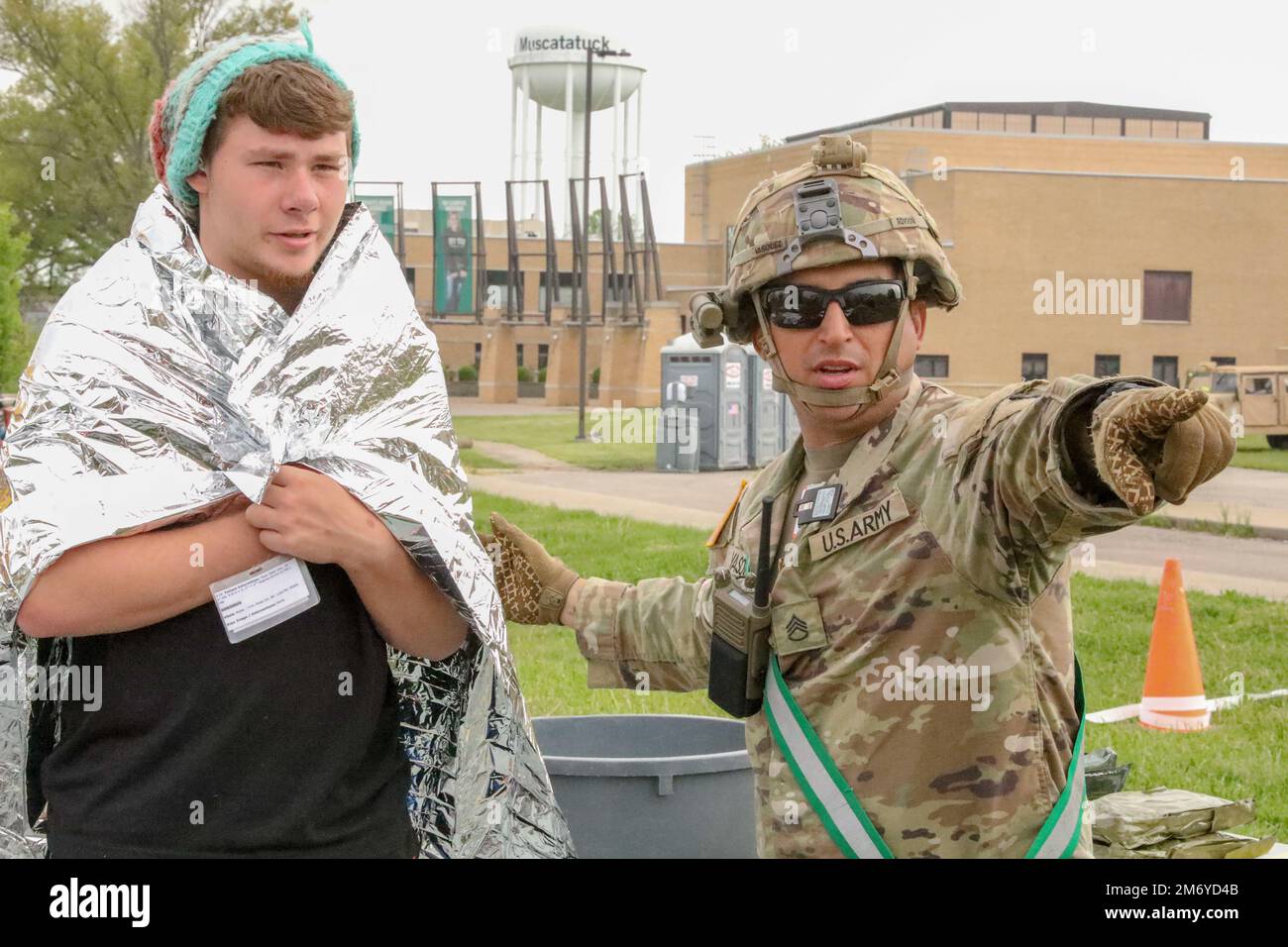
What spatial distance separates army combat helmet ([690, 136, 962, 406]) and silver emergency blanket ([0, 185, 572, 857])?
25.3 inches

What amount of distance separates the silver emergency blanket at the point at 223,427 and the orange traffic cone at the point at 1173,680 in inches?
212

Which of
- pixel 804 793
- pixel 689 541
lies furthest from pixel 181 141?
pixel 689 541

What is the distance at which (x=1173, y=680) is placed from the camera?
7.43 meters

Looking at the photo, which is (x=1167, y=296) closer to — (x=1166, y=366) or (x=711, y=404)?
(x=1166, y=366)

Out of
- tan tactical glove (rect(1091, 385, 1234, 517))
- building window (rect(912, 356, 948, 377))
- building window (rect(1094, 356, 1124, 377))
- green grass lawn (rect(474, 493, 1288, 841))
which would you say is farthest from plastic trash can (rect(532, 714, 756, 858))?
building window (rect(1094, 356, 1124, 377))

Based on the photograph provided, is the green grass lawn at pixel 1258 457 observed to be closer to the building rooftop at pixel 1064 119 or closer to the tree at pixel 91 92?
the tree at pixel 91 92

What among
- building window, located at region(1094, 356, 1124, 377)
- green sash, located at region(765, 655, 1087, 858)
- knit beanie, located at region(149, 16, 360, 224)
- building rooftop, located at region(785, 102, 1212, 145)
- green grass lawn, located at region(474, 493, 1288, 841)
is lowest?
green grass lawn, located at region(474, 493, 1288, 841)

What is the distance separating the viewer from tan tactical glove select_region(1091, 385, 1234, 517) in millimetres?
2012

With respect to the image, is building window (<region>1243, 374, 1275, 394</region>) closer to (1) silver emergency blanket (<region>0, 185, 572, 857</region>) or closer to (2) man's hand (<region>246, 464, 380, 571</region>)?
(1) silver emergency blanket (<region>0, 185, 572, 857</region>)

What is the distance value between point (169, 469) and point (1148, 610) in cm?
868

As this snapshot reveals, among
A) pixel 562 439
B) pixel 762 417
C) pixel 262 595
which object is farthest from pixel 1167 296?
pixel 262 595

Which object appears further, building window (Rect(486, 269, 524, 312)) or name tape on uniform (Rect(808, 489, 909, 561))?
building window (Rect(486, 269, 524, 312))

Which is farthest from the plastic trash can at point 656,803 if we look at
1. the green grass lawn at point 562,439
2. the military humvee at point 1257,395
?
the military humvee at point 1257,395

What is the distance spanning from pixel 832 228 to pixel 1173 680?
17.6 ft
